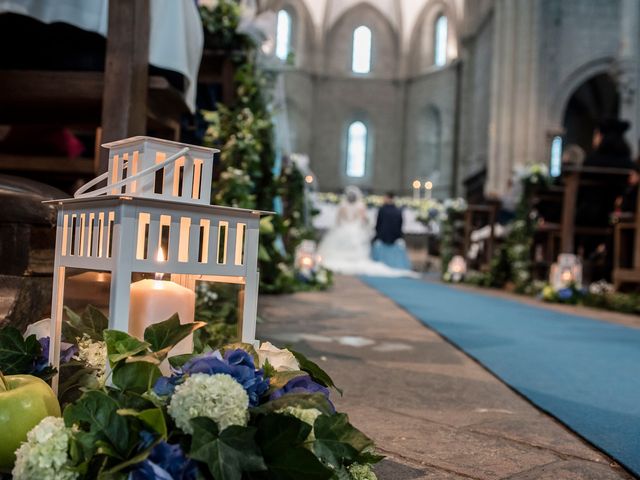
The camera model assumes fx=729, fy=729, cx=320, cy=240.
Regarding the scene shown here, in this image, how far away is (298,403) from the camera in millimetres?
1035

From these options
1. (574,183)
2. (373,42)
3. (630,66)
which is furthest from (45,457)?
(373,42)

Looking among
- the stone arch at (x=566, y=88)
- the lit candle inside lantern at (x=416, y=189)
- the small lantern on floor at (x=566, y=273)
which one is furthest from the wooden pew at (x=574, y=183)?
the lit candle inside lantern at (x=416, y=189)

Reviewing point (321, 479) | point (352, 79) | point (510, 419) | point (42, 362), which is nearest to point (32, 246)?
point (42, 362)

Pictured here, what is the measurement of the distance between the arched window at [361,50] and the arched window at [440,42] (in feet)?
8.58

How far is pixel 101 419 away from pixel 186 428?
0.12 m

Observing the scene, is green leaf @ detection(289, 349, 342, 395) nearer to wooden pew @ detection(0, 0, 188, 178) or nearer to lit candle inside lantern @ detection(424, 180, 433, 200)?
wooden pew @ detection(0, 0, 188, 178)

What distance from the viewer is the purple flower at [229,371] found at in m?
1.02

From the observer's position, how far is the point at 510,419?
1921 millimetres

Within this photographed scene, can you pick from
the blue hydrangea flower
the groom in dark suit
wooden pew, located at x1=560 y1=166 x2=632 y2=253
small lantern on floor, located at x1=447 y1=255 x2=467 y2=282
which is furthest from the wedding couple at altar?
the blue hydrangea flower

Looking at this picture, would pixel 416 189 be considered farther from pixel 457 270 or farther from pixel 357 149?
pixel 457 270

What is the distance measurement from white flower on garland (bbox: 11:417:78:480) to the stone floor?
1.96 ft

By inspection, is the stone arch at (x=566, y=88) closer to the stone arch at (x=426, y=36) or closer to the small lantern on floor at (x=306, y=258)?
the small lantern on floor at (x=306, y=258)

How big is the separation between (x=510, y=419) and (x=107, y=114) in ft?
5.36

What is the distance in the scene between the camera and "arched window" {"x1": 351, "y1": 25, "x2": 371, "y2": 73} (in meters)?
27.2
